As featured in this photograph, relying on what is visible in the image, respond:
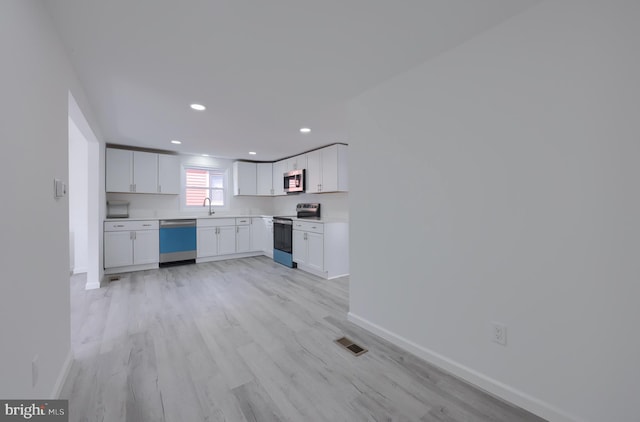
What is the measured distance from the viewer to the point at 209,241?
5309 mm

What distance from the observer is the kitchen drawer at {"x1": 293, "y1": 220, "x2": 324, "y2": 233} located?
4.20 metres

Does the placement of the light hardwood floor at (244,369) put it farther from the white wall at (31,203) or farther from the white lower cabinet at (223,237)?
the white lower cabinet at (223,237)

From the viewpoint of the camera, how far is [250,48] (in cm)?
183

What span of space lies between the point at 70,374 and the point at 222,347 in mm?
992

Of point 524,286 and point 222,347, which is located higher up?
point 524,286

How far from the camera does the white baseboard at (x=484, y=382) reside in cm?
141

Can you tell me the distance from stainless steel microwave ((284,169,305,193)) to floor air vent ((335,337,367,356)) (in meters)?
3.30

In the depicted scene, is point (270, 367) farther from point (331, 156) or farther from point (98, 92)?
point (331, 156)

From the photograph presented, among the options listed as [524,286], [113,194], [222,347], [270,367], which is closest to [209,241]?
[113,194]

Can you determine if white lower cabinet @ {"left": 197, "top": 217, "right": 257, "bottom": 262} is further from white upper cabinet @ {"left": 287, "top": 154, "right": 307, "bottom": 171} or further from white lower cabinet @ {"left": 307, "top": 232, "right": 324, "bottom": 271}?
white lower cabinet @ {"left": 307, "top": 232, "right": 324, "bottom": 271}

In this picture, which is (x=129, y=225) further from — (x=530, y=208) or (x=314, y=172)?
(x=530, y=208)

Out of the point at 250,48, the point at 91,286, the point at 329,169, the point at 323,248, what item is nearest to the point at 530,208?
the point at 250,48

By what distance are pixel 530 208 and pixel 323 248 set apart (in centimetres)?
294

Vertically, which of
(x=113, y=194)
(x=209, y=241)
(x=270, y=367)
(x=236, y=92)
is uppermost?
(x=236, y=92)
